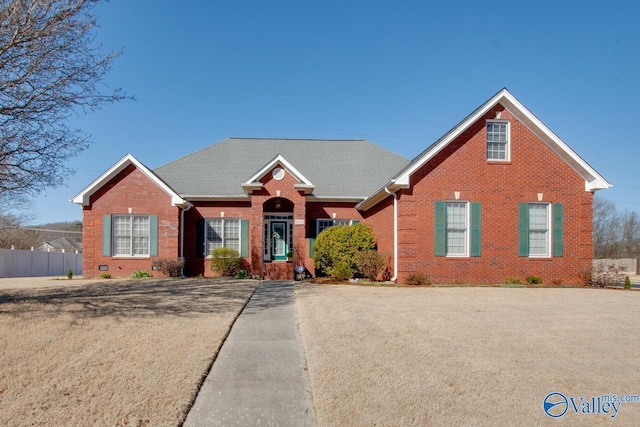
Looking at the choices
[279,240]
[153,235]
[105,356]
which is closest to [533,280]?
[279,240]

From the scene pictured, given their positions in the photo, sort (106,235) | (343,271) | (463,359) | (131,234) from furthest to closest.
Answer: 1. (131,234)
2. (106,235)
3. (343,271)
4. (463,359)

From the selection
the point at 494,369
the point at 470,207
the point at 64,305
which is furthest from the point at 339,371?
the point at 470,207

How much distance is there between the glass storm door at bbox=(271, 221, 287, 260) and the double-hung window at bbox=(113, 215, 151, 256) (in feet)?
18.2

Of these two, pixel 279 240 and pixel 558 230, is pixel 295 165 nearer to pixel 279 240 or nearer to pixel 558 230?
pixel 279 240

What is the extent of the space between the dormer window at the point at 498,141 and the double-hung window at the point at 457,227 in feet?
7.13

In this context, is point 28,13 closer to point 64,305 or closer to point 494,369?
point 64,305

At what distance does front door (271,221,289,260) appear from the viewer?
21688mm

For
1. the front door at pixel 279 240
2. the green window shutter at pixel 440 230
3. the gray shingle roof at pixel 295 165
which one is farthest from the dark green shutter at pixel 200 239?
the green window shutter at pixel 440 230

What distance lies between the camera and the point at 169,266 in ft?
61.9

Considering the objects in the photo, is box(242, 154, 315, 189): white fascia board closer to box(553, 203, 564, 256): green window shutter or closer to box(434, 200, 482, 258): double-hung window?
box(434, 200, 482, 258): double-hung window

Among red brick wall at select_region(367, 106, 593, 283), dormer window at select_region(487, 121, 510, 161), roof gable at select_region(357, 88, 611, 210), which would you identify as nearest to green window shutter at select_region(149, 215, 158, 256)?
roof gable at select_region(357, 88, 611, 210)

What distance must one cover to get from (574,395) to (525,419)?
987 mm

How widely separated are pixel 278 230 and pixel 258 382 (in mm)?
16322

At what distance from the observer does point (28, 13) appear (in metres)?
9.26
